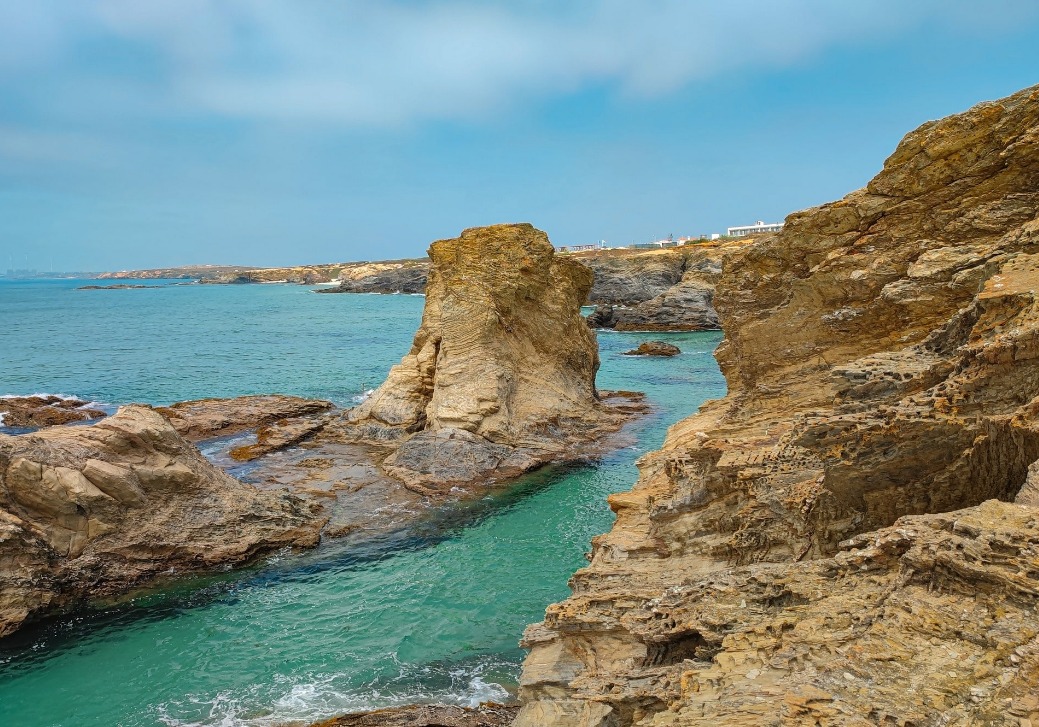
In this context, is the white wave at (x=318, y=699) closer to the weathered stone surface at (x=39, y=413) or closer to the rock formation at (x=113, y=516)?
the rock formation at (x=113, y=516)

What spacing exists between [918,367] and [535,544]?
12699 mm

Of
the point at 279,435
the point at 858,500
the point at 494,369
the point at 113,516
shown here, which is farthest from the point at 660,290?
the point at 858,500

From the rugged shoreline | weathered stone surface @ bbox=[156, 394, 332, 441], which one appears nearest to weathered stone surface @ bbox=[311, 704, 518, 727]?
the rugged shoreline

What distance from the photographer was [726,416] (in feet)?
Result: 51.4

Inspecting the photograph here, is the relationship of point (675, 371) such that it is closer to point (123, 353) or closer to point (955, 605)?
point (955, 605)

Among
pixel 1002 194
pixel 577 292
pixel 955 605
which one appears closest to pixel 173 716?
pixel 955 605

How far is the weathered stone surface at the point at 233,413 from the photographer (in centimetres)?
3044

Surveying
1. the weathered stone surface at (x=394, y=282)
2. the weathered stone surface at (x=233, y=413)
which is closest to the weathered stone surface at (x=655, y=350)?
the weathered stone surface at (x=233, y=413)

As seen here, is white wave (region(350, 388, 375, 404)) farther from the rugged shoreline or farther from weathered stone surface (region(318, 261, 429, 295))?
weathered stone surface (region(318, 261, 429, 295))

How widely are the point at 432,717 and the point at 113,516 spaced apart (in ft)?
35.4

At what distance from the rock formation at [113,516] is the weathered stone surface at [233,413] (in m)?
11.2

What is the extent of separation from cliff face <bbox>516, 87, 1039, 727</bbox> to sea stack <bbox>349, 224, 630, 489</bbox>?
11.8 m

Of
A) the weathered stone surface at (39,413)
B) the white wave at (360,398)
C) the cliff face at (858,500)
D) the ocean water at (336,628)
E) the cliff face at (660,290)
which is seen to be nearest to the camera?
the cliff face at (858,500)

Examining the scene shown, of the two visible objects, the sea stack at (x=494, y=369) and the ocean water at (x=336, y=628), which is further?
the sea stack at (x=494, y=369)
